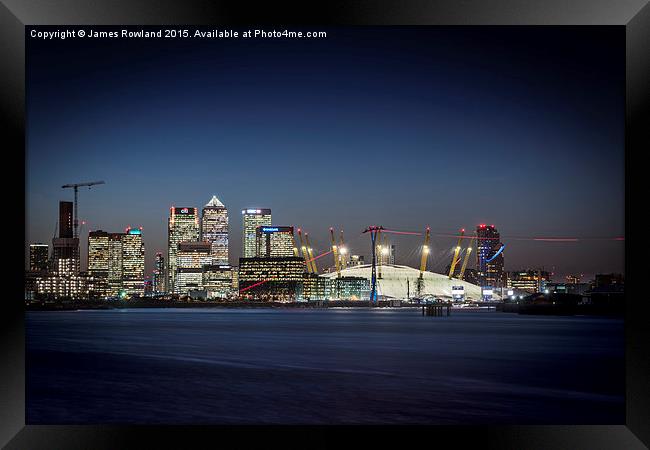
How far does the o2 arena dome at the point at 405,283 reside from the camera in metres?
143

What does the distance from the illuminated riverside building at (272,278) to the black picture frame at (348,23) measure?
429 feet

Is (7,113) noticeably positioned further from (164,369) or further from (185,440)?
(164,369)

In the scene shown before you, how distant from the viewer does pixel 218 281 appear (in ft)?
518

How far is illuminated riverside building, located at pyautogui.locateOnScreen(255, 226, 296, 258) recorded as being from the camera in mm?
161500

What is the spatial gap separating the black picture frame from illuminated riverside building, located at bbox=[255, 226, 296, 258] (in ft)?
506

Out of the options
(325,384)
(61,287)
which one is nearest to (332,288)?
(61,287)

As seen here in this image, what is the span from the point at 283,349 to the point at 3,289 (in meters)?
24.3

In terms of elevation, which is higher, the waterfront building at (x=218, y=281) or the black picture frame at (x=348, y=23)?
the black picture frame at (x=348, y=23)

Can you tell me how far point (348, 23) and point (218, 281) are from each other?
506 feet

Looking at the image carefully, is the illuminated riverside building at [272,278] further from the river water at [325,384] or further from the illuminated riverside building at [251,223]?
the river water at [325,384]

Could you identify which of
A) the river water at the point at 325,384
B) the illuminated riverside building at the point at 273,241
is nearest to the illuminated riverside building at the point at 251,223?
the illuminated riverside building at the point at 273,241

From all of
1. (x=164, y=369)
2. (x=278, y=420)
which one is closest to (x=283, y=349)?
(x=164, y=369)

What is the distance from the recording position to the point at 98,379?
64.4 feet

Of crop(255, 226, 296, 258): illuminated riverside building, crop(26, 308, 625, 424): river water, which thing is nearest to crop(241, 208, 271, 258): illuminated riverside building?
crop(255, 226, 296, 258): illuminated riverside building
